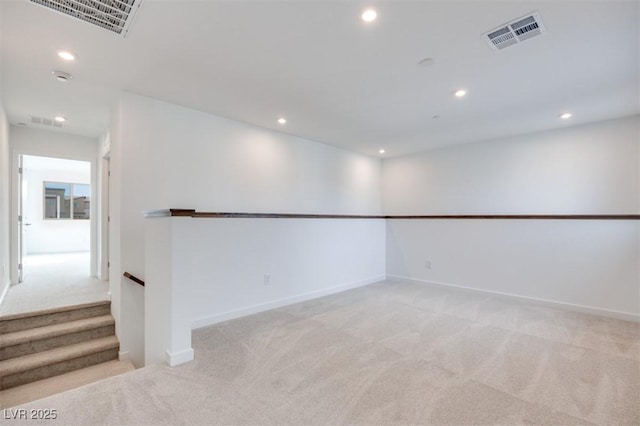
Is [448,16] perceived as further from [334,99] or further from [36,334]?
[36,334]

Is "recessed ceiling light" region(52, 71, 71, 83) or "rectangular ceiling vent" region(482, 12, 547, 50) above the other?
"rectangular ceiling vent" region(482, 12, 547, 50)

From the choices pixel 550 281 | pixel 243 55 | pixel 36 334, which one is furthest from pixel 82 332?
pixel 550 281

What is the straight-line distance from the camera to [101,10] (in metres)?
1.81

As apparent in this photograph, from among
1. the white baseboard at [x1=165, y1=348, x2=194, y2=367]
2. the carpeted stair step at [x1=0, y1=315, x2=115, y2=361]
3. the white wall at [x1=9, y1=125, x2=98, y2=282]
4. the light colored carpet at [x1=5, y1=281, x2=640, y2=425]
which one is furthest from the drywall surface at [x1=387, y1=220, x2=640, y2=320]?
the white wall at [x1=9, y1=125, x2=98, y2=282]

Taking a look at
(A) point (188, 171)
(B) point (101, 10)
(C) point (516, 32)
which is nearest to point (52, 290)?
(A) point (188, 171)

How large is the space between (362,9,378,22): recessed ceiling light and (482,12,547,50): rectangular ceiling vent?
32.1 inches

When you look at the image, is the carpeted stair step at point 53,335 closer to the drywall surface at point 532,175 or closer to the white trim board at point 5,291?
the white trim board at point 5,291

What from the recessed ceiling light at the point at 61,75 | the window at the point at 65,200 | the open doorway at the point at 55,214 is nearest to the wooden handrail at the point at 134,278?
the recessed ceiling light at the point at 61,75

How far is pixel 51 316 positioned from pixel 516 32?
15.9ft

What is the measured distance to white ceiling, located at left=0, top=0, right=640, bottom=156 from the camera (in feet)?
5.98

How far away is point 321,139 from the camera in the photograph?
4.60 metres

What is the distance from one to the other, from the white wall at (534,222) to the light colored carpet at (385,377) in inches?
26.3

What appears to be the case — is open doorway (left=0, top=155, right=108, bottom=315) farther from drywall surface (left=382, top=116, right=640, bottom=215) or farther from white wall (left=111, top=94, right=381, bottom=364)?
drywall surface (left=382, top=116, right=640, bottom=215)

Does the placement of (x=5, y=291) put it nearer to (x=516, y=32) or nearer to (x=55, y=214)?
(x=516, y=32)
